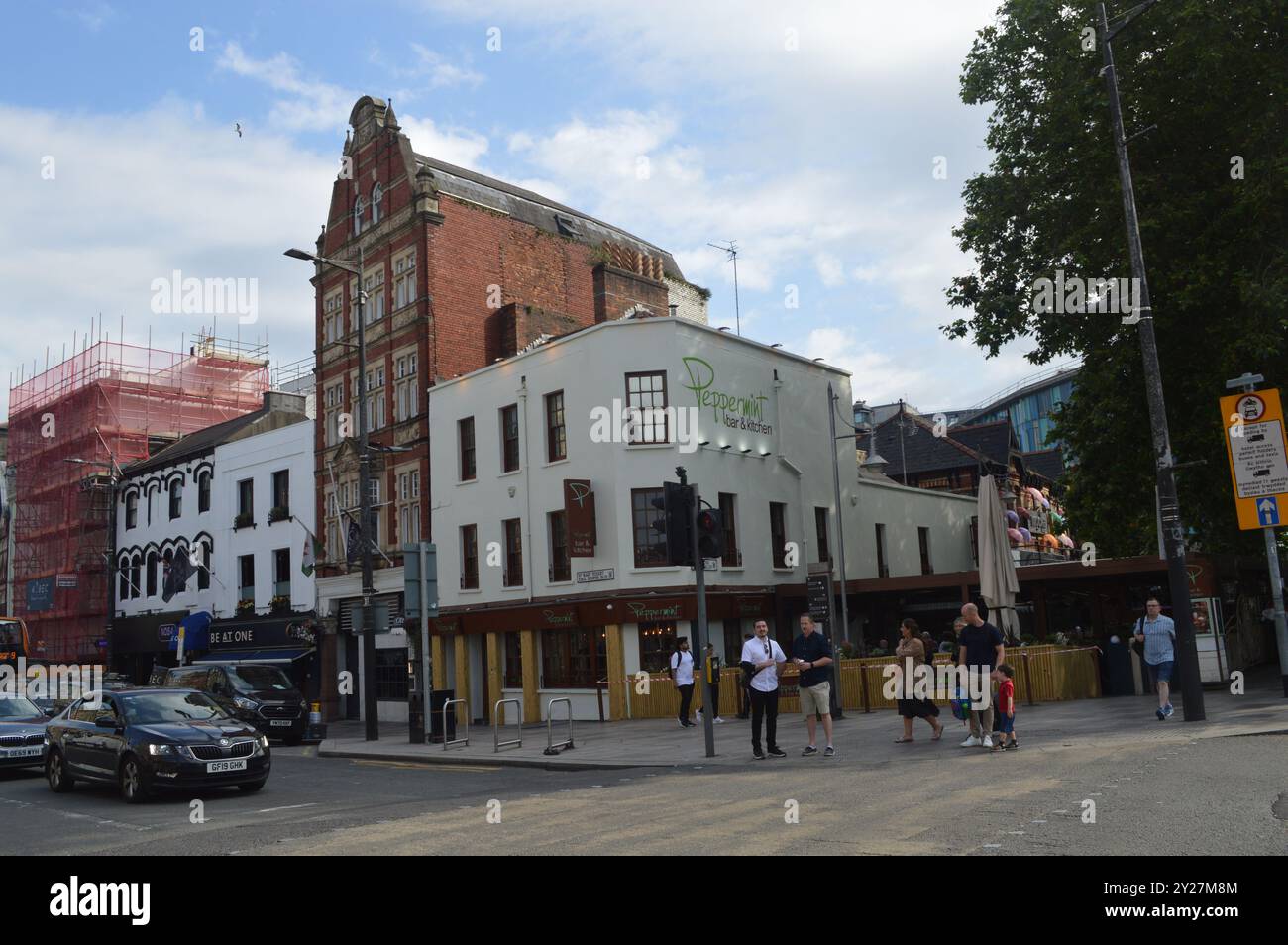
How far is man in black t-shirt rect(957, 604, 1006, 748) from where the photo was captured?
1416cm

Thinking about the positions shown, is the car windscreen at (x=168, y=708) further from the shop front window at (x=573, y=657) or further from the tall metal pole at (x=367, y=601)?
the shop front window at (x=573, y=657)

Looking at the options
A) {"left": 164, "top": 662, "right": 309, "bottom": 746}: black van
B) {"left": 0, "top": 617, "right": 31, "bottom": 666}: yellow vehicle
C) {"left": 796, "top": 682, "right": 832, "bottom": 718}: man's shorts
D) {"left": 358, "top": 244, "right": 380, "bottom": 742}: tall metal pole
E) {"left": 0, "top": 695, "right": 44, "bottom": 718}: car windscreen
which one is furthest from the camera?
{"left": 0, "top": 617, "right": 31, "bottom": 666}: yellow vehicle

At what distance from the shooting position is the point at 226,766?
44.7 feet

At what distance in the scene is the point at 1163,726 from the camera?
15008mm

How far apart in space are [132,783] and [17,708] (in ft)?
25.2

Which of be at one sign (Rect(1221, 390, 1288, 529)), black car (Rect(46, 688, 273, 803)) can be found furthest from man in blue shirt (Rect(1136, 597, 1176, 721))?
black car (Rect(46, 688, 273, 803))

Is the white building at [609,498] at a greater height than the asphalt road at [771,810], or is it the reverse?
Result: the white building at [609,498]

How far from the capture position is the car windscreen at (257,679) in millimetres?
24156

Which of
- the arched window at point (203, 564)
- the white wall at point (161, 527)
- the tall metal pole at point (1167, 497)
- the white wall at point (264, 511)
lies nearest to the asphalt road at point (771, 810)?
the tall metal pole at point (1167, 497)

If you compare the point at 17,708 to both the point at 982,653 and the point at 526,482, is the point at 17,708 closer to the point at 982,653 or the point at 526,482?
the point at 526,482

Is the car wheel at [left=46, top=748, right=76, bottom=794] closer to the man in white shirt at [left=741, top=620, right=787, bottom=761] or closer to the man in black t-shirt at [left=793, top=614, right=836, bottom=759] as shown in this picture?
the man in white shirt at [left=741, top=620, right=787, bottom=761]

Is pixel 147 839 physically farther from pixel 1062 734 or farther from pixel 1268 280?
pixel 1268 280

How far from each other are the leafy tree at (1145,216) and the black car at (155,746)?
57.1ft
